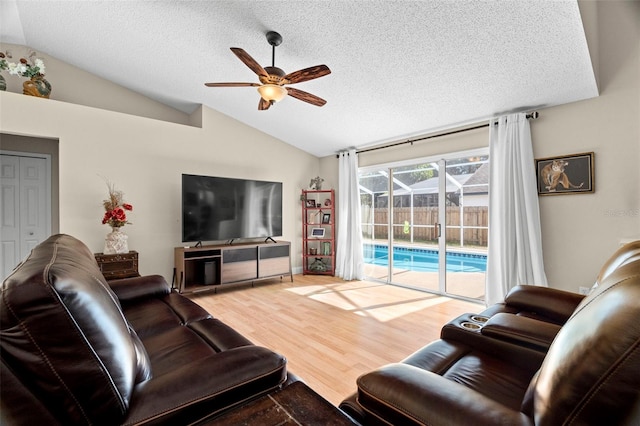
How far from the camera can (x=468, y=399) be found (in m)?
0.76

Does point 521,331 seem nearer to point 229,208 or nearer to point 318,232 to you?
point 229,208

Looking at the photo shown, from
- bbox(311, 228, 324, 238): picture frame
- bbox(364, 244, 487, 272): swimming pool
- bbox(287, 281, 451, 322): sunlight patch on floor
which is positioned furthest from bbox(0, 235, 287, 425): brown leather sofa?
bbox(311, 228, 324, 238): picture frame

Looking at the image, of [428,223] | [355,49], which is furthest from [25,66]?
[428,223]

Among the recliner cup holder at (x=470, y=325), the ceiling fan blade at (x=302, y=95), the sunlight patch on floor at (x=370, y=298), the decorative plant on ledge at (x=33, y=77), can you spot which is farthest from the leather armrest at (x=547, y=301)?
the decorative plant on ledge at (x=33, y=77)

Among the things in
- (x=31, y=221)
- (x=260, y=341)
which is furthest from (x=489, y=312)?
(x=31, y=221)

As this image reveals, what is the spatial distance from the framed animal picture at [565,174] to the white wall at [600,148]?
62 millimetres

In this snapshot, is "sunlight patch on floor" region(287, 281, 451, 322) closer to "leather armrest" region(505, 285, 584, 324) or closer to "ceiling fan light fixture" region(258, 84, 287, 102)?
"leather armrest" region(505, 285, 584, 324)

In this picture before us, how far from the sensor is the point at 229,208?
4277 millimetres

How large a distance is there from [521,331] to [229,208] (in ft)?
12.5

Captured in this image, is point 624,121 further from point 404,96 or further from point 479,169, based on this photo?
point 404,96

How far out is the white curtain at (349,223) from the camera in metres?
4.86

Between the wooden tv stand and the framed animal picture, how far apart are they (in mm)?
3642

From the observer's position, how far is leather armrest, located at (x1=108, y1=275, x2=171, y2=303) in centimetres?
197

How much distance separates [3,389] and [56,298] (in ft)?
0.71
